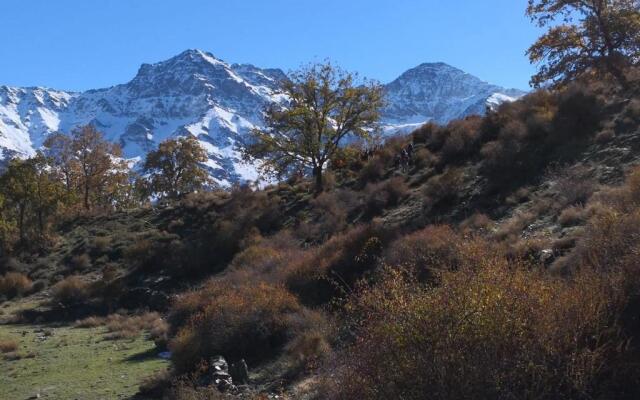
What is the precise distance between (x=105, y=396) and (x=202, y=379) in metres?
2.44

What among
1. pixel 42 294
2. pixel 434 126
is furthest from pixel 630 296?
pixel 42 294

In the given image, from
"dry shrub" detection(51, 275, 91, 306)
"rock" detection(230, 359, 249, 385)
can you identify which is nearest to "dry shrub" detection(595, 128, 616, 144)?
"rock" detection(230, 359, 249, 385)

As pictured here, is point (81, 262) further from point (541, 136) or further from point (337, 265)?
point (541, 136)

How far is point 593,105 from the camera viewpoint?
22188 millimetres

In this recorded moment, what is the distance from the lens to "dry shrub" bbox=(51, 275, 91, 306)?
92.4 feet

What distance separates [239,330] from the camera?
13.8 m

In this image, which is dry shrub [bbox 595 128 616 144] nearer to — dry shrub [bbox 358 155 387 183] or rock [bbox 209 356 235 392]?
dry shrub [bbox 358 155 387 183]

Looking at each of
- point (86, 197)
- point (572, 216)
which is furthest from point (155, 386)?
point (86, 197)

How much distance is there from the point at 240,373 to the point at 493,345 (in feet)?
24.2

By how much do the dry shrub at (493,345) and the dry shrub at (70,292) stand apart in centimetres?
2506

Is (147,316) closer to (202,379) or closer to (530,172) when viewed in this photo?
(202,379)

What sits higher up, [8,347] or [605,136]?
[605,136]

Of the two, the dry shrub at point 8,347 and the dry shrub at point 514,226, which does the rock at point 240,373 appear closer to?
the dry shrub at point 514,226

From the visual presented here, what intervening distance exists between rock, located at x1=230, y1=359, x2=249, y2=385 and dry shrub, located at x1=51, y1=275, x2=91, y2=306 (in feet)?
61.6
